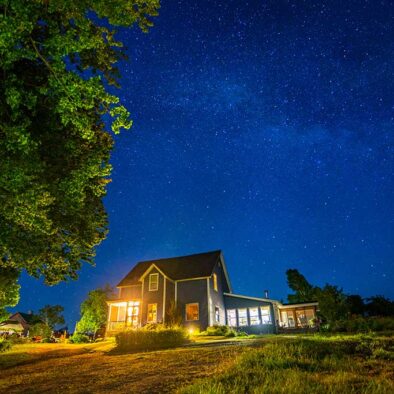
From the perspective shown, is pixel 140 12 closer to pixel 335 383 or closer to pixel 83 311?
pixel 335 383

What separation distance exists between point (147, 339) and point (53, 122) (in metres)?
14.7

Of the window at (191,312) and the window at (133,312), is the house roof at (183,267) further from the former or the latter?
the window at (191,312)

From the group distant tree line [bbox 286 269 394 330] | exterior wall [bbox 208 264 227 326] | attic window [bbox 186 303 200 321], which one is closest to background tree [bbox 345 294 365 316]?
distant tree line [bbox 286 269 394 330]

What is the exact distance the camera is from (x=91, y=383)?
916 centimetres

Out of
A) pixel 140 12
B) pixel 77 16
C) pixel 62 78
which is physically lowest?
pixel 62 78

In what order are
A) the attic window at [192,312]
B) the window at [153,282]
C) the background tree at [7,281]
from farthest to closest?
the window at [153,282]
the attic window at [192,312]
the background tree at [7,281]

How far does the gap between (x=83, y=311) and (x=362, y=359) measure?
3460 cm

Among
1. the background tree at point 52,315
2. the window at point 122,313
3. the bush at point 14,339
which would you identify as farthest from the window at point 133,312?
the background tree at point 52,315

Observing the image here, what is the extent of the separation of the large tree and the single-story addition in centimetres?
1876

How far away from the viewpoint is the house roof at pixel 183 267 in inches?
1324

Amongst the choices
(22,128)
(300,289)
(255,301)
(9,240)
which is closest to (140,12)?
(22,128)

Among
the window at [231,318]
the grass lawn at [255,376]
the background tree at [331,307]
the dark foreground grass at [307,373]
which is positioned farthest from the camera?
the window at [231,318]

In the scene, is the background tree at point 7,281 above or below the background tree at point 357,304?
below

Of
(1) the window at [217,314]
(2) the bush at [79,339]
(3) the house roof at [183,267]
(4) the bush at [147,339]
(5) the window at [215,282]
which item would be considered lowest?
(4) the bush at [147,339]
